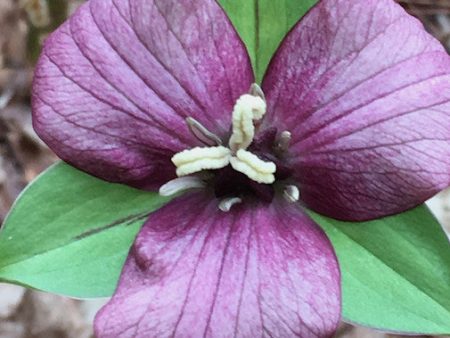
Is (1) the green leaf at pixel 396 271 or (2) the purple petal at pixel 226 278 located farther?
(1) the green leaf at pixel 396 271

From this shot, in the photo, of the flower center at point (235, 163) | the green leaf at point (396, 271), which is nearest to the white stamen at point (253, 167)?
the flower center at point (235, 163)

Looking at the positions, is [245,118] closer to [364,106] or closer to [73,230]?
[364,106]

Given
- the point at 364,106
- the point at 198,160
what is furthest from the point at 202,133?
the point at 364,106

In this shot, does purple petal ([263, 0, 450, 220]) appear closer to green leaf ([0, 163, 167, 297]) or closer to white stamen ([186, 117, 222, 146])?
white stamen ([186, 117, 222, 146])

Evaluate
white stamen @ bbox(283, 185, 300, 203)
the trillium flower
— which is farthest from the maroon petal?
white stamen @ bbox(283, 185, 300, 203)

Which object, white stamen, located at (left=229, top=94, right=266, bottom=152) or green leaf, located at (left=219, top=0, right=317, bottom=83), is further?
green leaf, located at (left=219, top=0, right=317, bottom=83)

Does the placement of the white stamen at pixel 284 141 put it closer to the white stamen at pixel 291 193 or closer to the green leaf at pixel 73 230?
the white stamen at pixel 291 193

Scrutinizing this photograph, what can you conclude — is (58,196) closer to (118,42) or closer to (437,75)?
(118,42)
